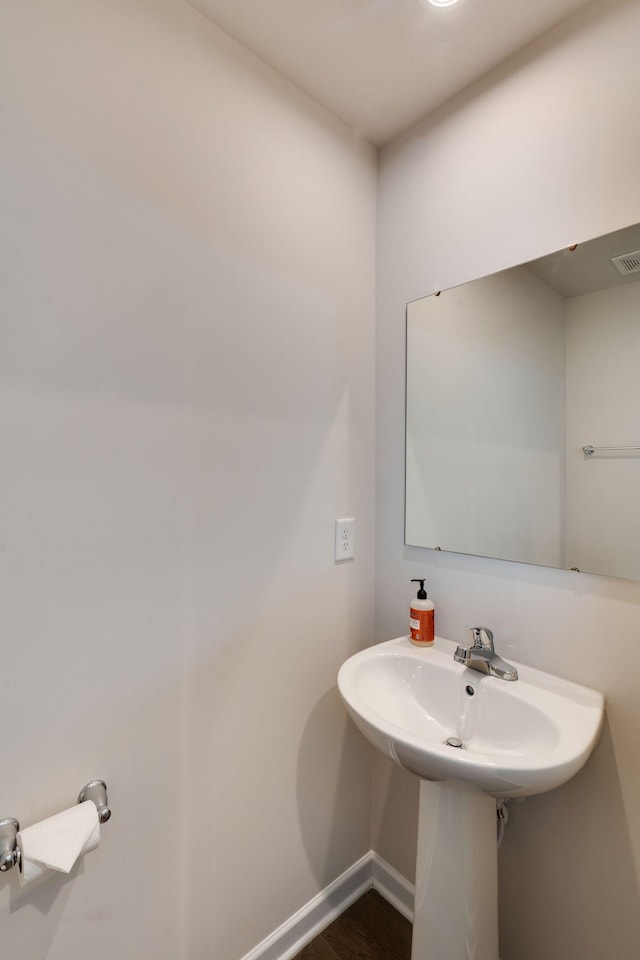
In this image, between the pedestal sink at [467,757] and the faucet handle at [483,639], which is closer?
the pedestal sink at [467,757]

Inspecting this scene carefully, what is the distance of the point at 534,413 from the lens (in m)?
1.15

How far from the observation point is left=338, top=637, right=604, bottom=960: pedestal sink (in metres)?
0.82

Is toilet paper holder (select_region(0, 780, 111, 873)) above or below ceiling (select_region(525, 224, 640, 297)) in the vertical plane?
below

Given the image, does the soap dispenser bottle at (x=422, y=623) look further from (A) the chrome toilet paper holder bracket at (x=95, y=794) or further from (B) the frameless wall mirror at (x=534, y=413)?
(A) the chrome toilet paper holder bracket at (x=95, y=794)

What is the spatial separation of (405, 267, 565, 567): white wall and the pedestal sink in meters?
0.34

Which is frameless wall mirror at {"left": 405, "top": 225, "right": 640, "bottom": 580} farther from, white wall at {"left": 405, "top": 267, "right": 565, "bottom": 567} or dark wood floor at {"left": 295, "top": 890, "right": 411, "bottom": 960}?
dark wood floor at {"left": 295, "top": 890, "right": 411, "bottom": 960}

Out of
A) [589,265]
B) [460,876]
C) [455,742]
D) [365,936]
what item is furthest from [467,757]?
[589,265]

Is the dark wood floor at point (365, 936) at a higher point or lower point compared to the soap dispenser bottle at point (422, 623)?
lower

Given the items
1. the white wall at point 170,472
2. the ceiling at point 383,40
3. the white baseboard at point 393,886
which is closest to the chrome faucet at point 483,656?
the white wall at point 170,472

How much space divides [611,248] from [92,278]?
3.80ft

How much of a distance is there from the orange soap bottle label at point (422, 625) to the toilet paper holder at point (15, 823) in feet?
2.82

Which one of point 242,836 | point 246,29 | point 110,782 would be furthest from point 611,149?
point 242,836

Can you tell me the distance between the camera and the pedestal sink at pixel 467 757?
2.69 feet

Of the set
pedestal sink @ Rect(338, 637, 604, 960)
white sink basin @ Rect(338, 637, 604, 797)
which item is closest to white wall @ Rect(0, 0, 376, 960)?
white sink basin @ Rect(338, 637, 604, 797)
